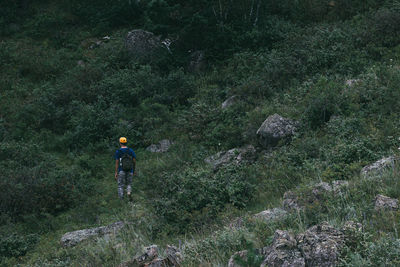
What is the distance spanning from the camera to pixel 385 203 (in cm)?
499

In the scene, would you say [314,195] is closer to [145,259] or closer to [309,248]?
[309,248]

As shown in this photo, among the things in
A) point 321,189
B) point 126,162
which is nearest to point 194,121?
point 126,162

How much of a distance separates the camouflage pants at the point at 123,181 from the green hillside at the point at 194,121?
321mm

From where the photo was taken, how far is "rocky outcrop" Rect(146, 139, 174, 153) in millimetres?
12891

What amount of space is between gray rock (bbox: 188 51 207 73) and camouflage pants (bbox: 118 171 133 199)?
7542 mm

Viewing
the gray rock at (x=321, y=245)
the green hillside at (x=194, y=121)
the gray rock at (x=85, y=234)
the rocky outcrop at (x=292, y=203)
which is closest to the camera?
the gray rock at (x=321, y=245)

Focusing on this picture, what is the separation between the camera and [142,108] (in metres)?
14.7

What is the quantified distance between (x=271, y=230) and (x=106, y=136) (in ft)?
31.7

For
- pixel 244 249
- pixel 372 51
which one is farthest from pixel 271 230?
pixel 372 51

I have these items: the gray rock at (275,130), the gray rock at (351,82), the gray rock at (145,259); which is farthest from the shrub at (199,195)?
the gray rock at (351,82)

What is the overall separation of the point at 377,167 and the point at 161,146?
24.8ft

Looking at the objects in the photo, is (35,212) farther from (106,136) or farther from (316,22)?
(316,22)

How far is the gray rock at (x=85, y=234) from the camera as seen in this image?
26.2 feet

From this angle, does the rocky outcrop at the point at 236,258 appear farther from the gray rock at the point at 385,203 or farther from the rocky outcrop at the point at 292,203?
the gray rock at the point at 385,203
